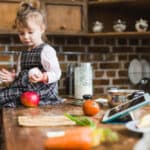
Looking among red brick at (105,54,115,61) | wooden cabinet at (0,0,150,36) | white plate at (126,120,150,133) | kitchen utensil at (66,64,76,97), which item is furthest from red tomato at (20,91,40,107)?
red brick at (105,54,115,61)

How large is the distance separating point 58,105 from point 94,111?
19.5 inches

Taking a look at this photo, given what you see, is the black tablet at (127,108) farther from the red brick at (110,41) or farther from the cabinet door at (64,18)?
the red brick at (110,41)

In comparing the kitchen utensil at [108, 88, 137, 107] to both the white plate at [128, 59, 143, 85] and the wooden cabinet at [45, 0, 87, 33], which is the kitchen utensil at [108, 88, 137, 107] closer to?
the wooden cabinet at [45, 0, 87, 33]

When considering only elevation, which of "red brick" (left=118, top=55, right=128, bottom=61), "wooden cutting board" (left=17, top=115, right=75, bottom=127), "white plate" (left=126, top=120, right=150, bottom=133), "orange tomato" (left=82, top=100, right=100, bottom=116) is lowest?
"wooden cutting board" (left=17, top=115, right=75, bottom=127)

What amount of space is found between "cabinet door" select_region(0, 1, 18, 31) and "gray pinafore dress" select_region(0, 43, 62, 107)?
0.32 meters

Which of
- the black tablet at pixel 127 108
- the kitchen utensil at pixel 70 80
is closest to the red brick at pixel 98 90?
the kitchen utensil at pixel 70 80

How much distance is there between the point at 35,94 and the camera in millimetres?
1973

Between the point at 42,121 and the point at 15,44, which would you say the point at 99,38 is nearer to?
the point at 15,44

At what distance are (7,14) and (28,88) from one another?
2.05ft

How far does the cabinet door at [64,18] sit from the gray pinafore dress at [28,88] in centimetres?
41

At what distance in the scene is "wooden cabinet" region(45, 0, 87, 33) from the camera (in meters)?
2.48

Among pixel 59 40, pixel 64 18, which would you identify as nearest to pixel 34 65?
pixel 64 18

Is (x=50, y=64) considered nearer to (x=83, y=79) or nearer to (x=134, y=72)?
(x=83, y=79)

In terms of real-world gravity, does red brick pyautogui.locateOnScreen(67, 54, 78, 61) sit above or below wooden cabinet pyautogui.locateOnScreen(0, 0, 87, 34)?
below
